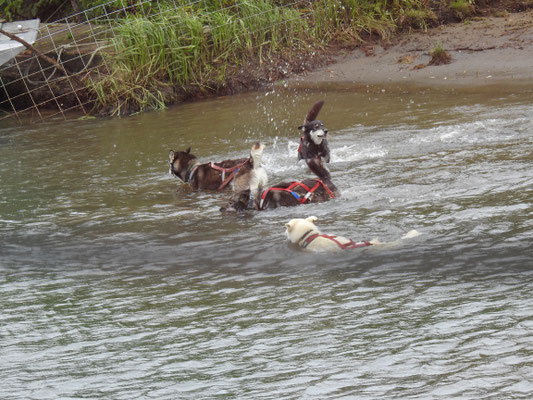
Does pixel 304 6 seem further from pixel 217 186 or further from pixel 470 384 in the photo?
pixel 470 384

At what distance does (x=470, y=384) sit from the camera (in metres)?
4.44

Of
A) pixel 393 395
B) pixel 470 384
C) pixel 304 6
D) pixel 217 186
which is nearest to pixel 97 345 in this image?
pixel 393 395

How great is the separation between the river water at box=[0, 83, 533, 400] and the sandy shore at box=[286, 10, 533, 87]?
2.98 metres

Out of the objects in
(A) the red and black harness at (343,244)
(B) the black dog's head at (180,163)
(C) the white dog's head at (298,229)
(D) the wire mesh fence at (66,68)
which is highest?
(D) the wire mesh fence at (66,68)

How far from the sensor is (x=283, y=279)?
649cm

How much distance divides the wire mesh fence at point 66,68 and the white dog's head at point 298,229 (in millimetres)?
10403

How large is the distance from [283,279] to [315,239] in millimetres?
633

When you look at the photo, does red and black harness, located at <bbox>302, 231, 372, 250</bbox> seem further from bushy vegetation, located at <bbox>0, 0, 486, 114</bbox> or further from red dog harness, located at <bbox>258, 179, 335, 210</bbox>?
bushy vegetation, located at <bbox>0, 0, 486, 114</bbox>

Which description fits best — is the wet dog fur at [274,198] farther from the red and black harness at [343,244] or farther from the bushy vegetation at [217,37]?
the bushy vegetation at [217,37]

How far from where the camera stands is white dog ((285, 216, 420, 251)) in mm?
6895

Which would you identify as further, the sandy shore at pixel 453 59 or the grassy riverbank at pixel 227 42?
the grassy riverbank at pixel 227 42

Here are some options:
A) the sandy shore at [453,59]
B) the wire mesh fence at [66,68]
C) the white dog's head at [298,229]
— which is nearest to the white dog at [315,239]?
the white dog's head at [298,229]

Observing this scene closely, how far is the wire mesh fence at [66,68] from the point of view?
17.1 m

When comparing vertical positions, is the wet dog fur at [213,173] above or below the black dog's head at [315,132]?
below
